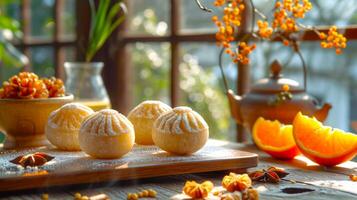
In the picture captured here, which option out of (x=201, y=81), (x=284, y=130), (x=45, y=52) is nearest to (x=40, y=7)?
(x=45, y=52)

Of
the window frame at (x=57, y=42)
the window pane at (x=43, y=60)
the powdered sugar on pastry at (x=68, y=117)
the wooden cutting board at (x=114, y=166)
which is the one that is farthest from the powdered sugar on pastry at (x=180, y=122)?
the window pane at (x=43, y=60)

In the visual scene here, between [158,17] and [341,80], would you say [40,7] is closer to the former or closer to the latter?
[158,17]

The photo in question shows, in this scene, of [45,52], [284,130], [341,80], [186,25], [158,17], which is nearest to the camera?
[284,130]

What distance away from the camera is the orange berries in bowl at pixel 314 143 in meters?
1.21

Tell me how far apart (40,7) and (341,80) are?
5.26 ft

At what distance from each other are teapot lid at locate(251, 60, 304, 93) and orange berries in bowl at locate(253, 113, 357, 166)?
14 centimetres

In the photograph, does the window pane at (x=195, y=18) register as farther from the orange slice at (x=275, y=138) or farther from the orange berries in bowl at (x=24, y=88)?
the orange berries in bowl at (x=24, y=88)

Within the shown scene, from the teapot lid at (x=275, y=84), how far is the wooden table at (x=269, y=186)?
0.83 feet

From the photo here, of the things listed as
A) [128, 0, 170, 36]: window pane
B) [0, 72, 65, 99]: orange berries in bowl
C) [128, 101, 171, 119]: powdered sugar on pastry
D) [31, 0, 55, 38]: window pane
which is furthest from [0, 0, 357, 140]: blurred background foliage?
[0, 72, 65, 99]: orange berries in bowl

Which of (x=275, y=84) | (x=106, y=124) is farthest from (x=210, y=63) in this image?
(x=106, y=124)

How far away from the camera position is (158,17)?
7.23 feet

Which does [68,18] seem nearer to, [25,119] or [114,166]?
[25,119]

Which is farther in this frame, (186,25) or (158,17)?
(158,17)

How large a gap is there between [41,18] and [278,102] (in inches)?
67.5
